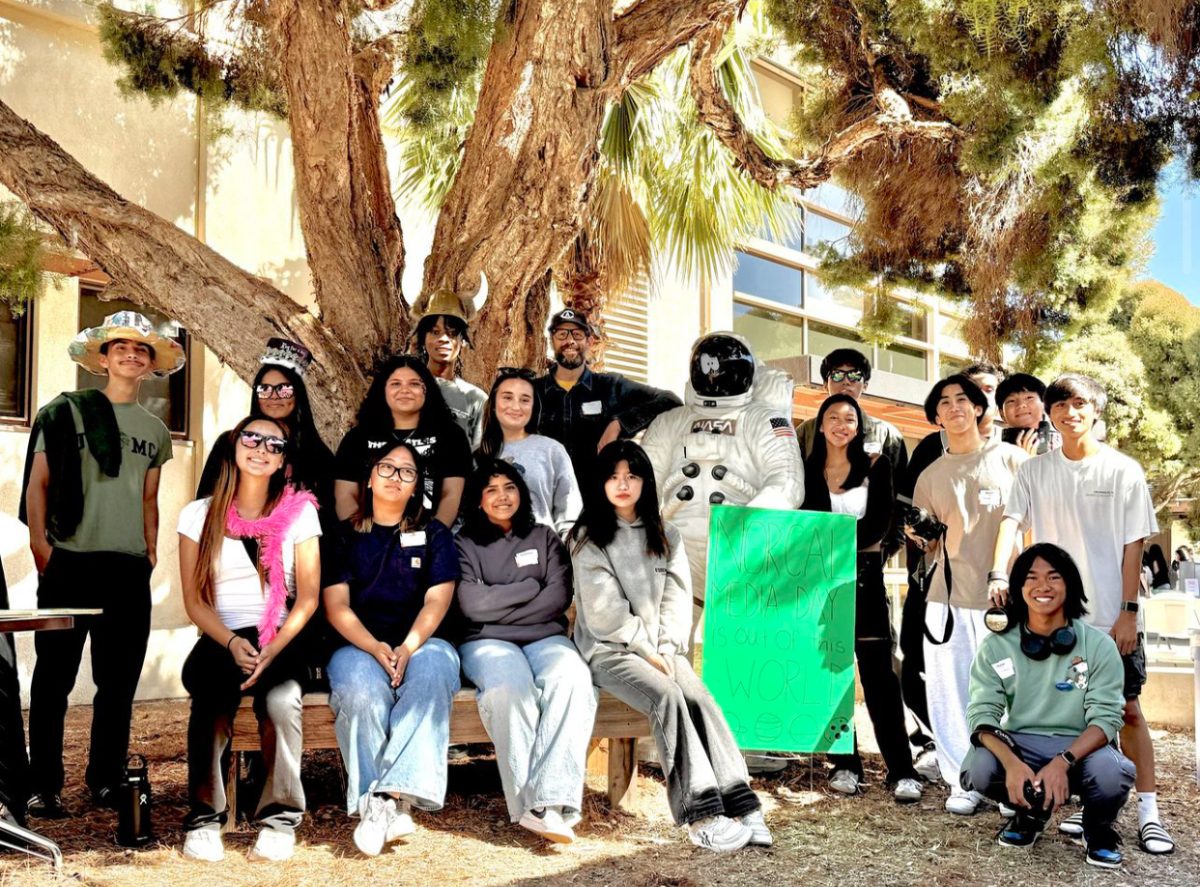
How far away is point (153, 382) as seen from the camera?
859 centimetres

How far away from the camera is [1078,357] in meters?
18.3

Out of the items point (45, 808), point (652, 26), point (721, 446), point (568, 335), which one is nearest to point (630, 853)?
point (721, 446)

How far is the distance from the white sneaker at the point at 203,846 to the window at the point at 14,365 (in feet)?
15.2

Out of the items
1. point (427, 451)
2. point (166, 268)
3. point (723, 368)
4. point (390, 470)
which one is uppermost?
point (166, 268)

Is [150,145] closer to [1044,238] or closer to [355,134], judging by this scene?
[355,134]

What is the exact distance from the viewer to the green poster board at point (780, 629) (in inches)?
207

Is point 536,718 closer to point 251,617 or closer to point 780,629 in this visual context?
point 251,617

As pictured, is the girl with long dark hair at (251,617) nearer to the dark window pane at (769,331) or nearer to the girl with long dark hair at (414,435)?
the girl with long dark hair at (414,435)

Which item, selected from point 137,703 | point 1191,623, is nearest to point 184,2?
point 137,703

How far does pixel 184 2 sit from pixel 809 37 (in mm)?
4371

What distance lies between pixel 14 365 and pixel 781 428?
530cm

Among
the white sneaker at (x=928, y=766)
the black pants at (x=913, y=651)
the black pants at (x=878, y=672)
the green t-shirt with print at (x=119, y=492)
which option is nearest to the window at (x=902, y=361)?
the black pants at (x=913, y=651)

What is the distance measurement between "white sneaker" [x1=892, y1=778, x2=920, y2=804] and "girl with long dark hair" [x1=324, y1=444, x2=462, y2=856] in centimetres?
211

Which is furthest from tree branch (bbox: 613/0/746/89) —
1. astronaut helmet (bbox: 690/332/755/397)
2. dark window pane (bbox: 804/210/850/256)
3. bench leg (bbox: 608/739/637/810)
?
dark window pane (bbox: 804/210/850/256)
